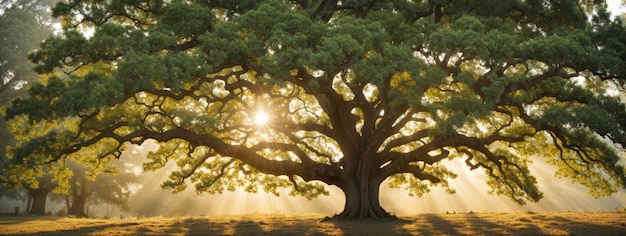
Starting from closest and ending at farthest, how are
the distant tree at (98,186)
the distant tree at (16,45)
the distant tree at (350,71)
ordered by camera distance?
1. the distant tree at (350,71)
2. the distant tree at (16,45)
3. the distant tree at (98,186)

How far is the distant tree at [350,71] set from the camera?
1477cm

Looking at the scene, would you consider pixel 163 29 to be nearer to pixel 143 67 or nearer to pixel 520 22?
pixel 143 67

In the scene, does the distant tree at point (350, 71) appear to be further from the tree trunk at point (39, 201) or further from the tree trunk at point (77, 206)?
the tree trunk at point (77, 206)

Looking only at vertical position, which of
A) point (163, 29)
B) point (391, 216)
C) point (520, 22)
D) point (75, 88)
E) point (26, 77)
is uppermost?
point (26, 77)

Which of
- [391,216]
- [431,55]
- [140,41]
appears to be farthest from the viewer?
[391,216]

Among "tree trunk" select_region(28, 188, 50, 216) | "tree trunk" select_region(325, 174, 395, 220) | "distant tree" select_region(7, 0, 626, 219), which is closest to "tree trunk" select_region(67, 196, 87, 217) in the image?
"tree trunk" select_region(28, 188, 50, 216)

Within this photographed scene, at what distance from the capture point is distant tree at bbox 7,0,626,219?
14.8 metres

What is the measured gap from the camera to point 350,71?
16.4 metres

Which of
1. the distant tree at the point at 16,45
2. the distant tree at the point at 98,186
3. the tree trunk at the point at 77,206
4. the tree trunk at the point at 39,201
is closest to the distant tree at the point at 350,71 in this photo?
the distant tree at the point at 16,45

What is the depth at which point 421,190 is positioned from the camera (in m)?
30.5

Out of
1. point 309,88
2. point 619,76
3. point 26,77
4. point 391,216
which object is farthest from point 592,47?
point 26,77

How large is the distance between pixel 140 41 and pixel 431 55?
9.39 metres

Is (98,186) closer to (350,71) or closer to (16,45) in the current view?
(16,45)

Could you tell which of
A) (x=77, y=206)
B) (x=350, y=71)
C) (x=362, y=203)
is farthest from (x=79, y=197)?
(x=350, y=71)
